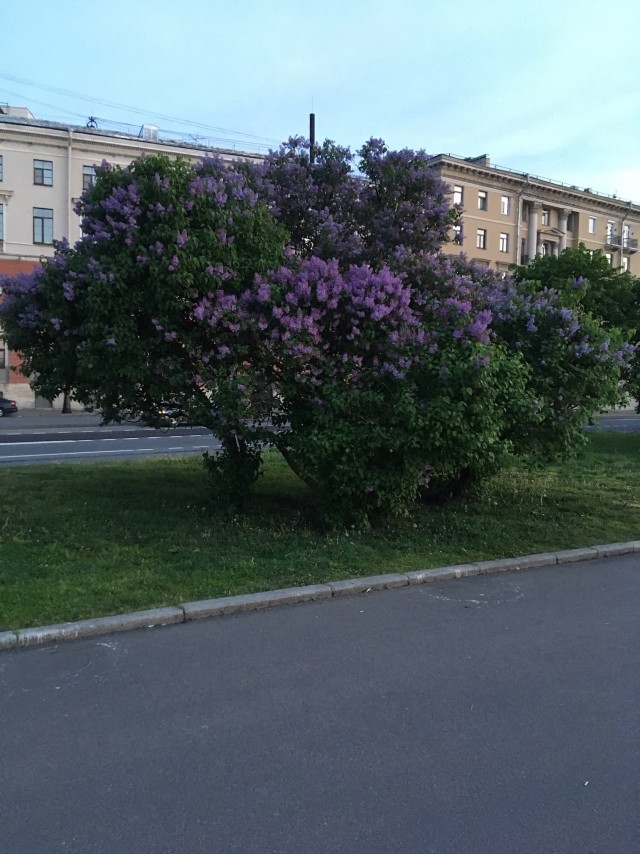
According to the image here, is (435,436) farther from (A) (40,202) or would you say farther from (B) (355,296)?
(A) (40,202)

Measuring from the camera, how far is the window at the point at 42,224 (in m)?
40.1

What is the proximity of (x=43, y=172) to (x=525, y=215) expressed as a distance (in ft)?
122

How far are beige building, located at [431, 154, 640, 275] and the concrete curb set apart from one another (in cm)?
4458

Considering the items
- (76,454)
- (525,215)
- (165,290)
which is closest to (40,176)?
(76,454)

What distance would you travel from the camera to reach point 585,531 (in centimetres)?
831

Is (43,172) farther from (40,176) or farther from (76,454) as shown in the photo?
(76,454)

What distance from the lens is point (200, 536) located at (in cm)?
742

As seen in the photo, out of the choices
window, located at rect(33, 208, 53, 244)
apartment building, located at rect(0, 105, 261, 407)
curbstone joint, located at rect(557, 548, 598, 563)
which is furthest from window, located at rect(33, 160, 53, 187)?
curbstone joint, located at rect(557, 548, 598, 563)

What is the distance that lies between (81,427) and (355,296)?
22.5m

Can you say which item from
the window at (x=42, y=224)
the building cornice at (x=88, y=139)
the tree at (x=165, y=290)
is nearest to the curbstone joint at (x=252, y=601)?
the tree at (x=165, y=290)

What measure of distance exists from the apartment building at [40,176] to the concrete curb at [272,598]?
122 ft

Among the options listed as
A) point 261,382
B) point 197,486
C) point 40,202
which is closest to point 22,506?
point 197,486

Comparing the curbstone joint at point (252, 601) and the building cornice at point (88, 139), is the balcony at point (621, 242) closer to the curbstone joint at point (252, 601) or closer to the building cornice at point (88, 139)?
the building cornice at point (88, 139)

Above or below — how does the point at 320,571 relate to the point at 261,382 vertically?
below
